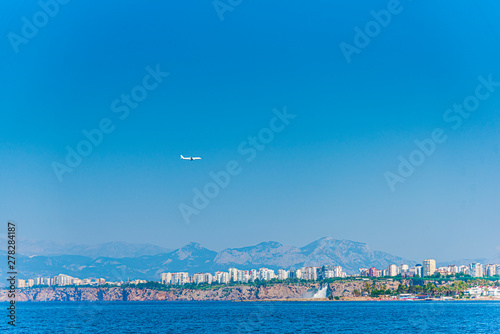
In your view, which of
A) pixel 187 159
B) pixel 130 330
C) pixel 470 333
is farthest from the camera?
pixel 187 159

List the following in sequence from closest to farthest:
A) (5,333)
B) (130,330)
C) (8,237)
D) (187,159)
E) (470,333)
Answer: (8,237) → (470,333) → (5,333) → (130,330) → (187,159)

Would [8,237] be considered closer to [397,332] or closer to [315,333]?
[315,333]

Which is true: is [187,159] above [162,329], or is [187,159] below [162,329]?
above

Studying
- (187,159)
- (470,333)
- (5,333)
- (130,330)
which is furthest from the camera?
(187,159)

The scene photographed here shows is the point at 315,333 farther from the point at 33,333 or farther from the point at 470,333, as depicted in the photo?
the point at 33,333

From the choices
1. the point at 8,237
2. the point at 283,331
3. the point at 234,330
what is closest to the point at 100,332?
the point at 234,330

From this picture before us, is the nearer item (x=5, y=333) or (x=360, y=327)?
(x=5, y=333)

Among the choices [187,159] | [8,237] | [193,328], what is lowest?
[193,328]

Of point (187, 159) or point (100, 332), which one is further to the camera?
point (187, 159)

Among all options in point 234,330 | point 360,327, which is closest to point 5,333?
point 234,330
